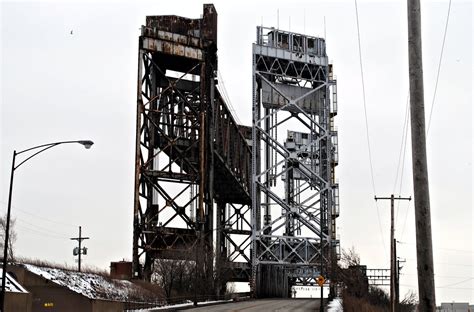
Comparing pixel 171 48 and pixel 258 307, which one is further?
pixel 171 48

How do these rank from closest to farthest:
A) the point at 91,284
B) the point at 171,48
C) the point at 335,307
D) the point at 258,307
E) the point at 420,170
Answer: the point at 420,170
the point at 91,284
the point at 258,307
the point at 335,307
the point at 171,48

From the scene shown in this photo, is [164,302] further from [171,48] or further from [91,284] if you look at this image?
[171,48]

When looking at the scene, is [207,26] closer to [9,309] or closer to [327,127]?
[327,127]

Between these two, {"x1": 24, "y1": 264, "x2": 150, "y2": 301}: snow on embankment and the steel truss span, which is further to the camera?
the steel truss span

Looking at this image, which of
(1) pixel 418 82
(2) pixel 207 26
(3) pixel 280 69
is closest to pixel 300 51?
(3) pixel 280 69

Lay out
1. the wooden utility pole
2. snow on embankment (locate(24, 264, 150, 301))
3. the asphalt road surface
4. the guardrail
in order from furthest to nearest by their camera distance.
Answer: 1. the asphalt road surface
2. the guardrail
3. snow on embankment (locate(24, 264, 150, 301))
4. the wooden utility pole

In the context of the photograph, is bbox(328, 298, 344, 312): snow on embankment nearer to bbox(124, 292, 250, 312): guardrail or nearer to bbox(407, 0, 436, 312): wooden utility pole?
bbox(124, 292, 250, 312): guardrail

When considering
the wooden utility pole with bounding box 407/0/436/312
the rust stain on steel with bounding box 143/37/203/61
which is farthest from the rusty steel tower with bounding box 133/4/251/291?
the wooden utility pole with bounding box 407/0/436/312

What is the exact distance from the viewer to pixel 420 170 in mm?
12961

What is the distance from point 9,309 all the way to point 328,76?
63680mm

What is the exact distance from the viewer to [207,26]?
69.2 m

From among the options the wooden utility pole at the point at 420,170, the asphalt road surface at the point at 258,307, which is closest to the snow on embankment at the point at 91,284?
the asphalt road surface at the point at 258,307

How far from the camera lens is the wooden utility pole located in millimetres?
12562

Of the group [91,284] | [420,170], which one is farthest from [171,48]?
[420,170]
